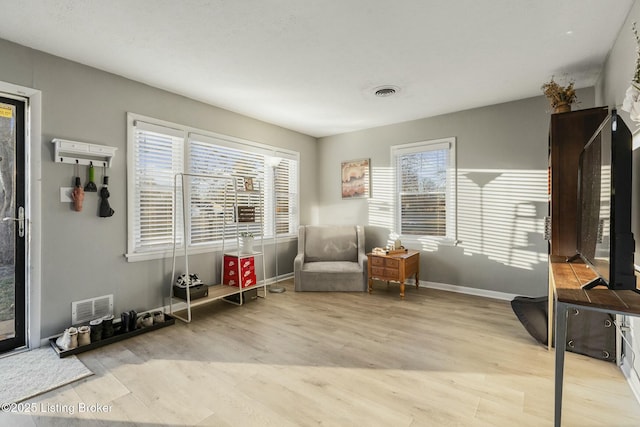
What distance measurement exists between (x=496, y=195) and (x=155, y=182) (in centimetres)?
404

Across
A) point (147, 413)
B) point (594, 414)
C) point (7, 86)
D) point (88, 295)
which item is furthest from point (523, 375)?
point (7, 86)

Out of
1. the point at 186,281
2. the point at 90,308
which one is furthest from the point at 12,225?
the point at 186,281

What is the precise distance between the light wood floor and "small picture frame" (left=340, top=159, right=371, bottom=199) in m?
2.30

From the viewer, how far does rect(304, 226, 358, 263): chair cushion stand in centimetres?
472

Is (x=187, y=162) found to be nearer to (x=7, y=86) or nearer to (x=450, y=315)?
(x=7, y=86)

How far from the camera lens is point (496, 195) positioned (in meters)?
3.84

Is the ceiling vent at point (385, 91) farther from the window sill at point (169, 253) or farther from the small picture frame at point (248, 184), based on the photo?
the window sill at point (169, 253)

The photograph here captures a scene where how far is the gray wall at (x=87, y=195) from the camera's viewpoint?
8.45 ft

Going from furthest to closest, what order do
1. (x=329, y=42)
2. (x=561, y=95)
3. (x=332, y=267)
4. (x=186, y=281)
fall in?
(x=332, y=267)
(x=186, y=281)
(x=561, y=95)
(x=329, y=42)

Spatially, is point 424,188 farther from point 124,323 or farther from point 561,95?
point 124,323

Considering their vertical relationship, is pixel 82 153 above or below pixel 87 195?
above

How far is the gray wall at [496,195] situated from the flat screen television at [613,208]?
228 centimetres

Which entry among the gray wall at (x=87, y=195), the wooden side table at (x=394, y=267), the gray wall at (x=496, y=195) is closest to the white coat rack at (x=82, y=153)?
the gray wall at (x=87, y=195)

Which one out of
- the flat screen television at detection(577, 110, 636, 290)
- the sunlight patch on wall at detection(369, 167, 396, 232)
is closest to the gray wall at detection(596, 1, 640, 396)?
the flat screen television at detection(577, 110, 636, 290)
